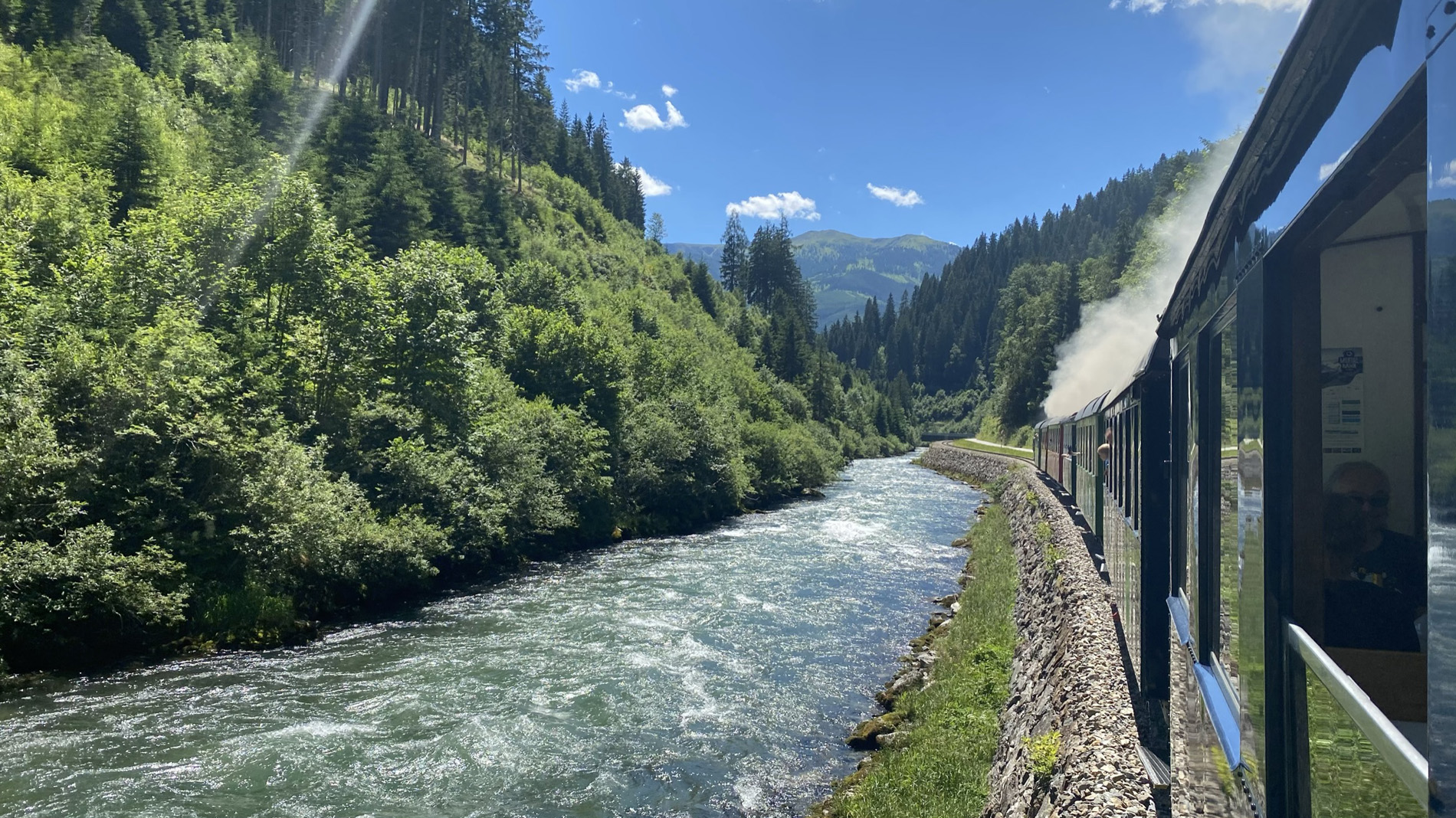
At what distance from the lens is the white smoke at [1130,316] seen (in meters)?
31.0

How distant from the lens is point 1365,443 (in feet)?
9.43

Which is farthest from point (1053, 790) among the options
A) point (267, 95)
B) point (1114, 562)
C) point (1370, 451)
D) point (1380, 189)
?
point (267, 95)

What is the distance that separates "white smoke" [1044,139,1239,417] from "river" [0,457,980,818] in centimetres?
1752

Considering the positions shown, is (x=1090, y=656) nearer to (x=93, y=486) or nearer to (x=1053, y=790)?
(x=1053, y=790)

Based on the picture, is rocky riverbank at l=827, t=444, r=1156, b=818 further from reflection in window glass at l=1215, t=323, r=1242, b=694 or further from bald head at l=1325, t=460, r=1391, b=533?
bald head at l=1325, t=460, r=1391, b=533

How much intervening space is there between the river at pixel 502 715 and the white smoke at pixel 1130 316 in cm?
1752

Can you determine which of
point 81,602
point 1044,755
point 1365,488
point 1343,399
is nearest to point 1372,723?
point 1365,488

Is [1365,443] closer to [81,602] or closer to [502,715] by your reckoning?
[502,715]

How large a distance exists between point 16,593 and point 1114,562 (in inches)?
659

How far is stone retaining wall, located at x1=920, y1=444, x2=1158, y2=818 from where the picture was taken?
267 inches

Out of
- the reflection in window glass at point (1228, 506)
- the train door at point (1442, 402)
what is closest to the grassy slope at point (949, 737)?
the reflection in window glass at point (1228, 506)

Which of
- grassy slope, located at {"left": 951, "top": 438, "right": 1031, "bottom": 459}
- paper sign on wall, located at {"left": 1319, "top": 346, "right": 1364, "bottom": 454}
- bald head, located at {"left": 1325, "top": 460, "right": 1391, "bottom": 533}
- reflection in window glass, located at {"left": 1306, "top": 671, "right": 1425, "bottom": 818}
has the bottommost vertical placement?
grassy slope, located at {"left": 951, "top": 438, "right": 1031, "bottom": 459}

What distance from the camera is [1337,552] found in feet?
8.66

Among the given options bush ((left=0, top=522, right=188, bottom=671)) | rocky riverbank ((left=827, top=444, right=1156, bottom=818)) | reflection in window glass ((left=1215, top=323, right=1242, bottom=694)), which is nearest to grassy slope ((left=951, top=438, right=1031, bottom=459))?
rocky riverbank ((left=827, top=444, right=1156, bottom=818))
